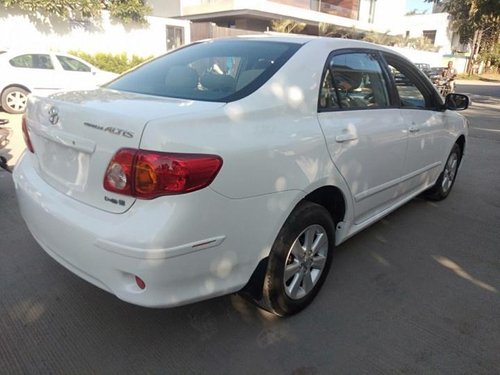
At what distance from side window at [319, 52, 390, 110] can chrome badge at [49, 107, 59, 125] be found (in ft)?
4.91

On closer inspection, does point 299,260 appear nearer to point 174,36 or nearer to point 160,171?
point 160,171

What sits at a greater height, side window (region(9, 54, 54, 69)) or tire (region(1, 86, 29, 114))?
side window (region(9, 54, 54, 69))

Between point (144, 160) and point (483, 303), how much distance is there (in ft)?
8.19

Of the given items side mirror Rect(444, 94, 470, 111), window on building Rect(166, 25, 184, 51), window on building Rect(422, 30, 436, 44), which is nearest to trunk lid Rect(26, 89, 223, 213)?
side mirror Rect(444, 94, 470, 111)

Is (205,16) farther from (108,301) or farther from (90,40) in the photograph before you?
(108,301)

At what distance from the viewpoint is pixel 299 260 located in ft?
8.45

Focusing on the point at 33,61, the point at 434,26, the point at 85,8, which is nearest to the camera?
the point at 33,61

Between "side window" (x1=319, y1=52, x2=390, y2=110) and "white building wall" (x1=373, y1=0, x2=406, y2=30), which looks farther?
"white building wall" (x1=373, y1=0, x2=406, y2=30)

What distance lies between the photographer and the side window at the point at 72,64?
33.8 ft

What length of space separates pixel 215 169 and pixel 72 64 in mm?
10101

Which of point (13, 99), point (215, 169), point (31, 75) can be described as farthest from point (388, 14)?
point (215, 169)

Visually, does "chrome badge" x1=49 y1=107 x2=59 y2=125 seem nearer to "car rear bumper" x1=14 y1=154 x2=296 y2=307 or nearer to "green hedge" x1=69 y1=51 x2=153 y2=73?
"car rear bumper" x1=14 y1=154 x2=296 y2=307

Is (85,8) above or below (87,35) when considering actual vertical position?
above

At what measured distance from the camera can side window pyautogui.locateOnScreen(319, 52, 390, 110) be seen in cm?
267
